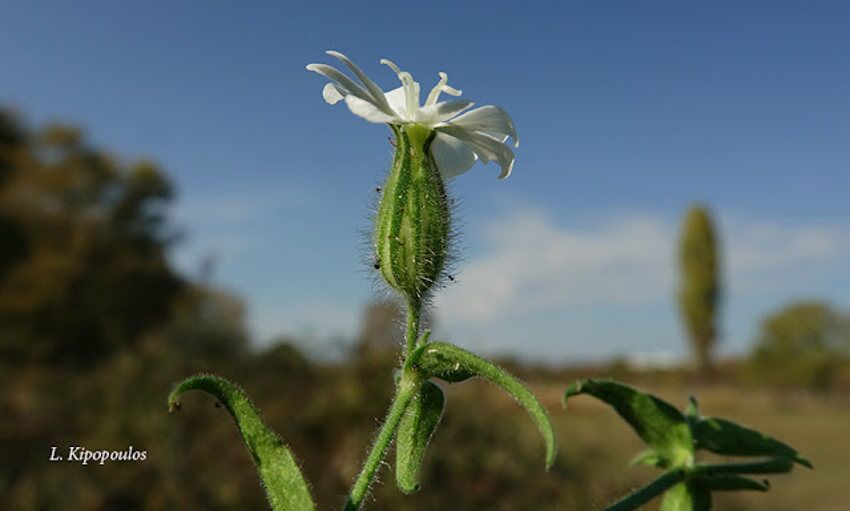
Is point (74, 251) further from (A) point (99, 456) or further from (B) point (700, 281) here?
(B) point (700, 281)

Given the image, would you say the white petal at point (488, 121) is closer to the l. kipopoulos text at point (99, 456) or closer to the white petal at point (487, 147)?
the white petal at point (487, 147)

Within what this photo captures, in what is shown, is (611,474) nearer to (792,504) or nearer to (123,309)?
(792,504)

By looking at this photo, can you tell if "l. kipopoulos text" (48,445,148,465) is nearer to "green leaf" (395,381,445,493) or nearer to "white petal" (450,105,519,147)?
"green leaf" (395,381,445,493)

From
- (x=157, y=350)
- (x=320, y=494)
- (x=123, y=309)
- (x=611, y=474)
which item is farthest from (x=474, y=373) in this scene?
(x=123, y=309)

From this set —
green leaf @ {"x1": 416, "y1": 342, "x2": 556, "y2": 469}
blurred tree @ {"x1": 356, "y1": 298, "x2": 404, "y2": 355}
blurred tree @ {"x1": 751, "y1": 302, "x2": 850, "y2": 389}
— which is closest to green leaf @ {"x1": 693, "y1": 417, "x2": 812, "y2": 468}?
green leaf @ {"x1": 416, "y1": 342, "x2": 556, "y2": 469}

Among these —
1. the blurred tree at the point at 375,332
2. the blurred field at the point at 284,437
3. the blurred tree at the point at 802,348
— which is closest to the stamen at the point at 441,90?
the blurred field at the point at 284,437

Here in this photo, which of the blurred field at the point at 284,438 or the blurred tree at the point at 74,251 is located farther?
the blurred tree at the point at 74,251
